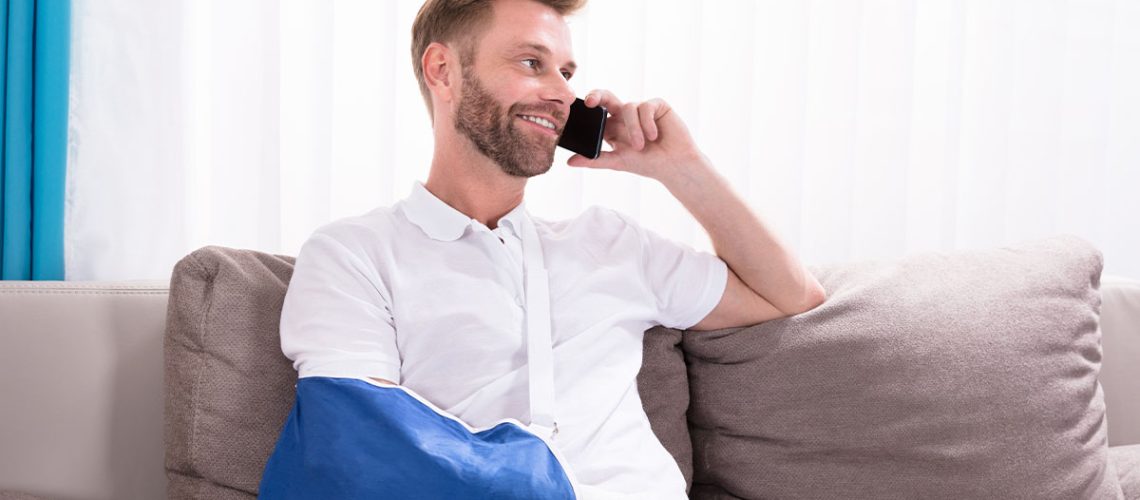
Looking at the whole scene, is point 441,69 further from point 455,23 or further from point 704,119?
point 704,119

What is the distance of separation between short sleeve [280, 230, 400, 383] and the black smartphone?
1.36 feet

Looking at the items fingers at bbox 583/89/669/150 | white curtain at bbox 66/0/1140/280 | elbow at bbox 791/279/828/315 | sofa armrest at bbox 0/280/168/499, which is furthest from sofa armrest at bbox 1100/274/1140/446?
sofa armrest at bbox 0/280/168/499

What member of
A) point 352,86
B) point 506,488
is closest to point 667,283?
point 506,488

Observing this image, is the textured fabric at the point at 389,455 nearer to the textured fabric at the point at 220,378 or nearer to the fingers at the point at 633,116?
the textured fabric at the point at 220,378

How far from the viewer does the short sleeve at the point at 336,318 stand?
115cm

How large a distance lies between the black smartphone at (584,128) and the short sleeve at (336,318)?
414 mm

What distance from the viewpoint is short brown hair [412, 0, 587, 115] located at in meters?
1.43

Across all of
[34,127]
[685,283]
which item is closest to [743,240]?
Answer: [685,283]

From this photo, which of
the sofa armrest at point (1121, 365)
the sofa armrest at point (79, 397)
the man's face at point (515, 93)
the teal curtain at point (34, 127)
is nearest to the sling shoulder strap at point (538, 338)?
the man's face at point (515, 93)

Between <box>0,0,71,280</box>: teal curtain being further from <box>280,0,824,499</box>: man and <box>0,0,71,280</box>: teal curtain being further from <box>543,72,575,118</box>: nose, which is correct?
<box>543,72,575,118</box>: nose

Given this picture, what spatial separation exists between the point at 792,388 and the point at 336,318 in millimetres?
719

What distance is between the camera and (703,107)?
210 centimetres

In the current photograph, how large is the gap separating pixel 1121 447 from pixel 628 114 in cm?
111

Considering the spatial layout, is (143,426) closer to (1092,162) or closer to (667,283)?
(667,283)
